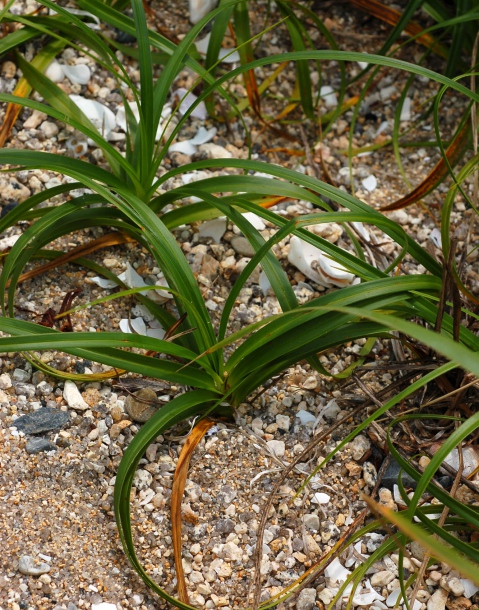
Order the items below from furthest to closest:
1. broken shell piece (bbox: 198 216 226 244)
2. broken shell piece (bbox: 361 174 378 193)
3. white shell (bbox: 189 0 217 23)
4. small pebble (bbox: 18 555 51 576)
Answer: white shell (bbox: 189 0 217 23) < broken shell piece (bbox: 361 174 378 193) < broken shell piece (bbox: 198 216 226 244) < small pebble (bbox: 18 555 51 576)

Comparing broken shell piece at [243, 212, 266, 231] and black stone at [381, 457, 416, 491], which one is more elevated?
broken shell piece at [243, 212, 266, 231]

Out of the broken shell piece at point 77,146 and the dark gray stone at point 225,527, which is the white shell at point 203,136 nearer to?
the broken shell piece at point 77,146

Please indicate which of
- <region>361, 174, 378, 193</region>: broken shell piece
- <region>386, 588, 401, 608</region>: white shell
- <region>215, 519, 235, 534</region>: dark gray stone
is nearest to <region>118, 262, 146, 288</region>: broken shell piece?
<region>215, 519, 235, 534</region>: dark gray stone

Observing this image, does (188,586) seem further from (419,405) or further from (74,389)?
(419,405)

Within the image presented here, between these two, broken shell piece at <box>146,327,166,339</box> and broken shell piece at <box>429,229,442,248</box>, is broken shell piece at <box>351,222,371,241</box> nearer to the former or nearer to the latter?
broken shell piece at <box>429,229,442,248</box>

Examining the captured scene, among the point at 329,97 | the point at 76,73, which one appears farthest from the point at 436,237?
the point at 76,73

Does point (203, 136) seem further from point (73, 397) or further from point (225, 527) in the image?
point (225, 527)

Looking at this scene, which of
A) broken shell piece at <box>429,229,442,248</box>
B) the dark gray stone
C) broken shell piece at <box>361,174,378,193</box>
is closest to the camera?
the dark gray stone

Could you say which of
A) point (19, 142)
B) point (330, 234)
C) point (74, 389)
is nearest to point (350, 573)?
point (74, 389)
